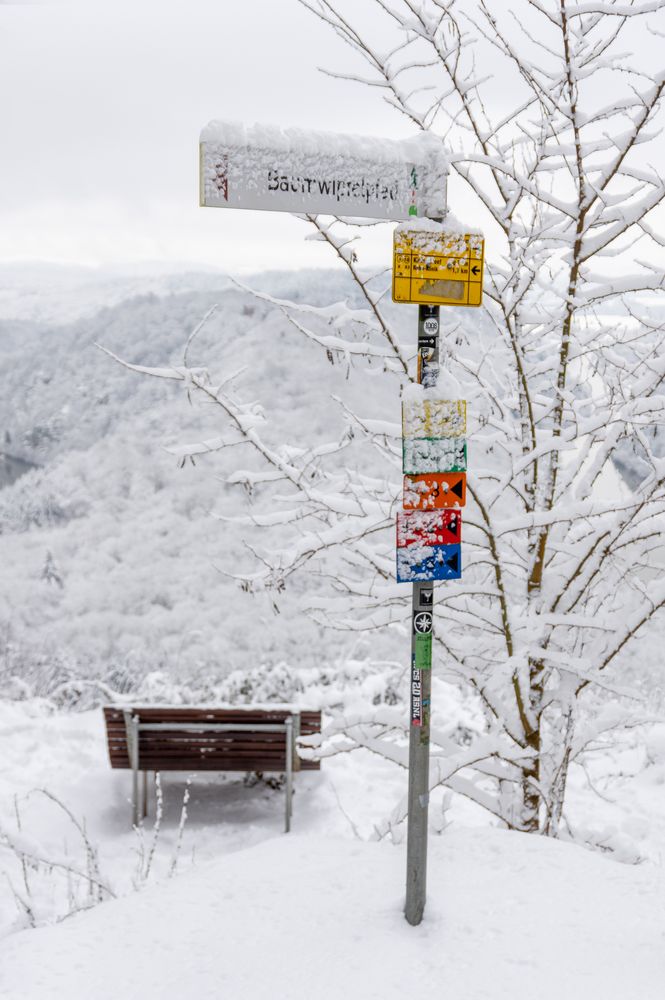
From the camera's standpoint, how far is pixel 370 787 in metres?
6.45

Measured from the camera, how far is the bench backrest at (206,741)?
564 centimetres

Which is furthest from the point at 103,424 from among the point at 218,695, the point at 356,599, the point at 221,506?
the point at 356,599

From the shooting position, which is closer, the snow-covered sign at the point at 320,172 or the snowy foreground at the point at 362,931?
the snow-covered sign at the point at 320,172

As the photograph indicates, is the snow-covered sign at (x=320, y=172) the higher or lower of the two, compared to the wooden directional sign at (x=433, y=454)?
higher

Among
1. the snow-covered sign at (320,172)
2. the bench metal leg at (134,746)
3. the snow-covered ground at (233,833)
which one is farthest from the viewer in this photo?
the bench metal leg at (134,746)

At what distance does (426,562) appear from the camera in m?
2.45

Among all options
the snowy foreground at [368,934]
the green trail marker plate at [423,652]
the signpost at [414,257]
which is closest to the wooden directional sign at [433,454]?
the signpost at [414,257]

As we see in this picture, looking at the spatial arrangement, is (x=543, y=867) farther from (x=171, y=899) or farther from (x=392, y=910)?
(x=171, y=899)

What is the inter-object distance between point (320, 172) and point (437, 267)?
422 mm

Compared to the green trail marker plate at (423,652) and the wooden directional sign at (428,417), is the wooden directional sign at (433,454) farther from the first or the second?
the green trail marker plate at (423,652)

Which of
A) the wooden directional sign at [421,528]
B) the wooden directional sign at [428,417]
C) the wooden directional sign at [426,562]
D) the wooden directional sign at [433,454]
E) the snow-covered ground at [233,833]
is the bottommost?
the snow-covered ground at [233,833]

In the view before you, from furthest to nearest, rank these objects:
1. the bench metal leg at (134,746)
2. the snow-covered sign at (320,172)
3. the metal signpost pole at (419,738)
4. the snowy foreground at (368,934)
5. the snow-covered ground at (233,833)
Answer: the bench metal leg at (134,746), the metal signpost pole at (419,738), the snow-covered ground at (233,833), the snowy foreground at (368,934), the snow-covered sign at (320,172)

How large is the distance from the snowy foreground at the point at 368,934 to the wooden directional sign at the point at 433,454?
1439 mm

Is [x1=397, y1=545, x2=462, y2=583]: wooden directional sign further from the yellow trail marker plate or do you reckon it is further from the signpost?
the yellow trail marker plate
